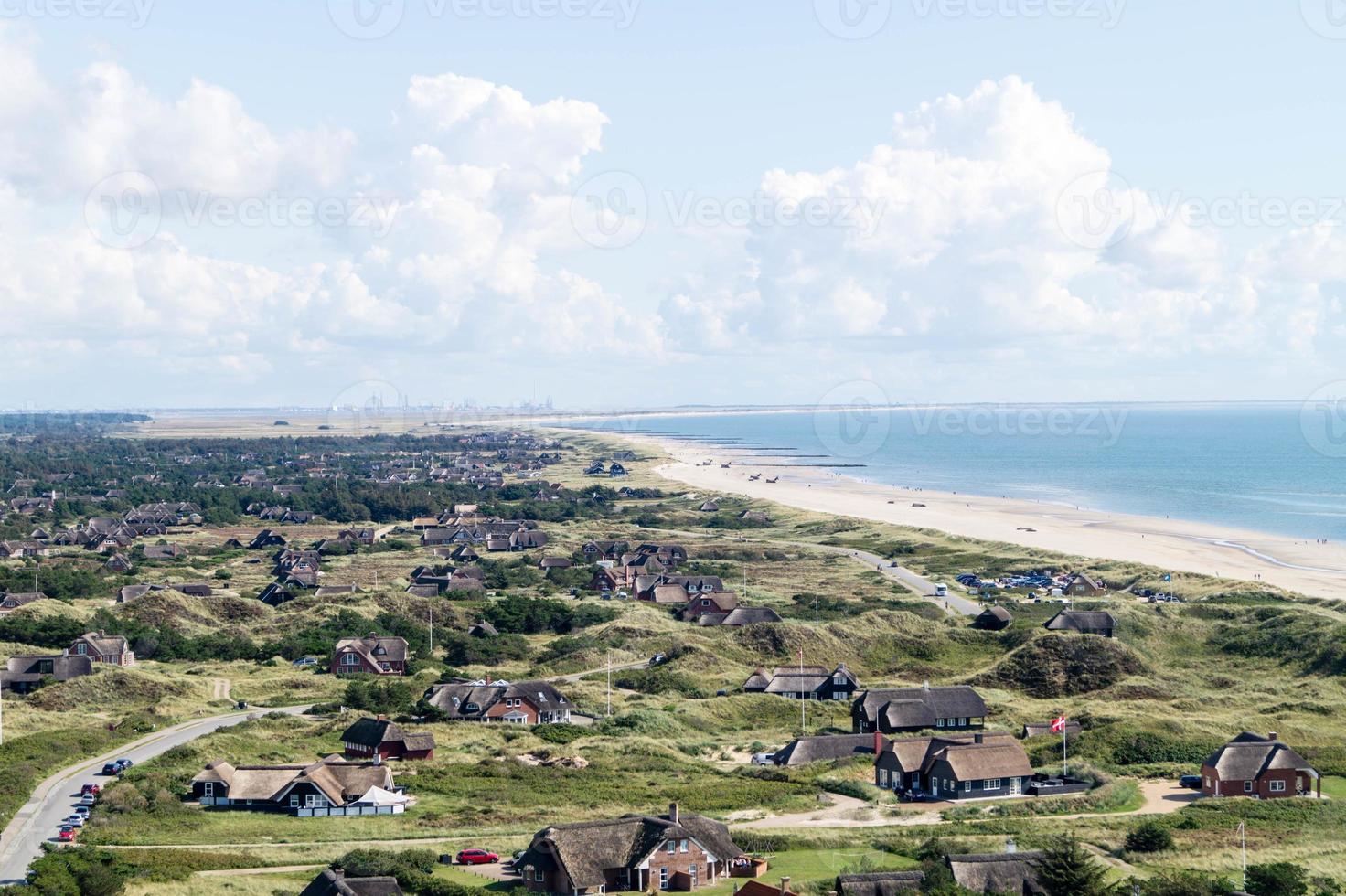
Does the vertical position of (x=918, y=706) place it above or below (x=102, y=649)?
above

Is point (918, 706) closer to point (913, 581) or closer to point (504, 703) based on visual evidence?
point (504, 703)

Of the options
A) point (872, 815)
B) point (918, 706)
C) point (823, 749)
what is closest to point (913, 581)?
point (918, 706)

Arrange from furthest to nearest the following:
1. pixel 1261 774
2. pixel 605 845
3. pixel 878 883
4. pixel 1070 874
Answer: pixel 1261 774, pixel 605 845, pixel 878 883, pixel 1070 874

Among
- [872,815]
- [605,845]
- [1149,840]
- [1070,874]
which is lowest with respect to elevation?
[872,815]

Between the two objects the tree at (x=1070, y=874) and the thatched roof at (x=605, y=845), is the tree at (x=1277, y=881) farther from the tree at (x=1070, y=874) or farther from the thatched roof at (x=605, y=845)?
the thatched roof at (x=605, y=845)

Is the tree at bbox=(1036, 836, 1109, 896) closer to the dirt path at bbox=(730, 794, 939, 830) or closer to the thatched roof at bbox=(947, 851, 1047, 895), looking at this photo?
the thatched roof at bbox=(947, 851, 1047, 895)

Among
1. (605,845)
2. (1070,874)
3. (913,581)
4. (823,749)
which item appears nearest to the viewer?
(1070,874)

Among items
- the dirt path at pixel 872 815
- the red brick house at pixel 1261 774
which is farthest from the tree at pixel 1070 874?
the red brick house at pixel 1261 774

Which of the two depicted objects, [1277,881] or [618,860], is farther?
[618,860]
